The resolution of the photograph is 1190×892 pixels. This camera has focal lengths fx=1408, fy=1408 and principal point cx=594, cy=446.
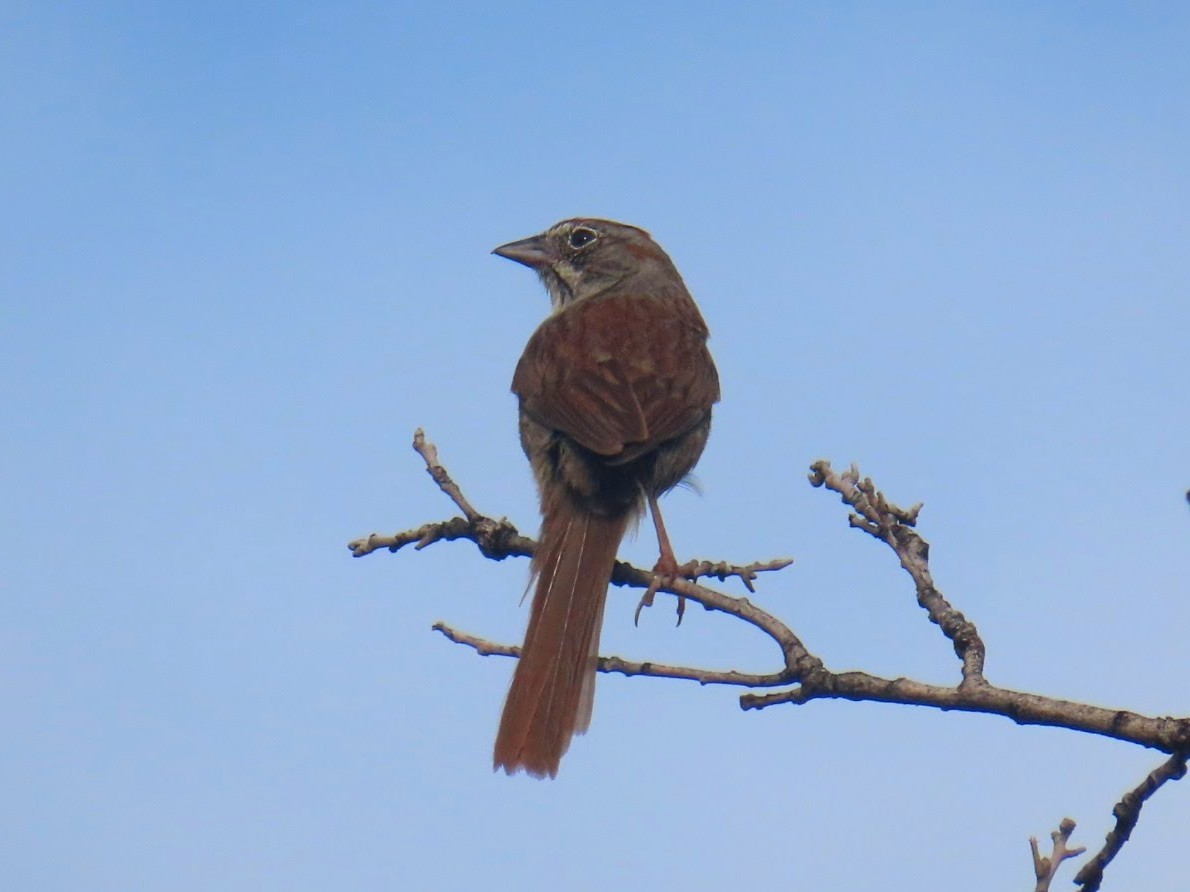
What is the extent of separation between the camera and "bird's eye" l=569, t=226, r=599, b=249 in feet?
26.3

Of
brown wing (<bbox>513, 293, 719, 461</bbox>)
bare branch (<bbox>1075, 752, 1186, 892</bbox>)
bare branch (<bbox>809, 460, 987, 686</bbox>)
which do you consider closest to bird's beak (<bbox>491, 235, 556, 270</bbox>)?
brown wing (<bbox>513, 293, 719, 461</bbox>)

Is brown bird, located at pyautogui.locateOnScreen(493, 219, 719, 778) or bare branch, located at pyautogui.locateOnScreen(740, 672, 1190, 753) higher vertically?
brown bird, located at pyautogui.locateOnScreen(493, 219, 719, 778)

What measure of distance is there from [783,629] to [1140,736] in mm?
1044

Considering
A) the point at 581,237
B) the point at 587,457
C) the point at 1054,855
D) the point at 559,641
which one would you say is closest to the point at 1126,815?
the point at 1054,855

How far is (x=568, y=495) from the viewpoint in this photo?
5594mm

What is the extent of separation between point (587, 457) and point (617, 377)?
42cm

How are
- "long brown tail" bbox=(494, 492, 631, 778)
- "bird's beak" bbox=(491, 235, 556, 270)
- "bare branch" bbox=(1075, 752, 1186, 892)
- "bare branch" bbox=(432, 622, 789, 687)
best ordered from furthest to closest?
1. "bird's beak" bbox=(491, 235, 556, 270)
2. "long brown tail" bbox=(494, 492, 631, 778)
3. "bare branch" bbox=(432, 622, 789, 687)
4. "bare branch" bbox=(1075, 752, 1186, 892)

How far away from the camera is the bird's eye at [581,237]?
8.03 m

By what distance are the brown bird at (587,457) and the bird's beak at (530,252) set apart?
833 millimetres

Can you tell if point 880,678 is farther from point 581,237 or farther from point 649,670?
point 581,237

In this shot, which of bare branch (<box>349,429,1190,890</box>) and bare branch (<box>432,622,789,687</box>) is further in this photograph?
bare branch (<box>432,622,789,687</box>)

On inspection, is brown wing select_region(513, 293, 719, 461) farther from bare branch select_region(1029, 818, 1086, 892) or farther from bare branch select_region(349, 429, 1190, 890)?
bare branch select_region(1029, 818, 1086, 892)

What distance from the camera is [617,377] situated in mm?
5852

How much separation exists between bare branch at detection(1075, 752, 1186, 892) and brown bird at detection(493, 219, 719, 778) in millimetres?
1871
